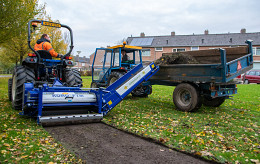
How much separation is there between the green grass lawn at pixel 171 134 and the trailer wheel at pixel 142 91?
2.63 meters

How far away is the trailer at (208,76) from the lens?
244 inches

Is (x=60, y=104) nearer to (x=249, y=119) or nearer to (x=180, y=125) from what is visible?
(x=180, y=125)

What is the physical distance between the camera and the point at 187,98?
6953 millimetres

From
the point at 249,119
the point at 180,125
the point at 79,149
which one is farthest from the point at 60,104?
the point at 249,119

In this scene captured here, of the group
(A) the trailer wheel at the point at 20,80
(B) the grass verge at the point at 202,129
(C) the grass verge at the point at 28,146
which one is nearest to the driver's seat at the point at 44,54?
(A) the trailer wheel at the point at 20,80

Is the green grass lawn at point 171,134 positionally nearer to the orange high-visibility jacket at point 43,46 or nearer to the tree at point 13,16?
the orange high-visibility jacket at point 43,46

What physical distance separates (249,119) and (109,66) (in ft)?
21.7

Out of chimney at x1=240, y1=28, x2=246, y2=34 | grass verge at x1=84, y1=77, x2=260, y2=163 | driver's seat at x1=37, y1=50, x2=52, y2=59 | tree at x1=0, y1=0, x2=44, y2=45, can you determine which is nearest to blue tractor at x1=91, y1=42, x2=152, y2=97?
grass verge at x1=84, y1=77, x2=260, y2=163

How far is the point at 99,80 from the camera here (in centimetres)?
1120

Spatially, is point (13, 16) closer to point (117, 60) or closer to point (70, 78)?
point (117, 60)

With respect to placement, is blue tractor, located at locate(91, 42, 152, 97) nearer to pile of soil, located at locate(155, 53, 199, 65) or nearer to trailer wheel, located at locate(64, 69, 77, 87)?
pile of soil, located at locate(155, 53, 199, 65)

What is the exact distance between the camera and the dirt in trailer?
3365mm

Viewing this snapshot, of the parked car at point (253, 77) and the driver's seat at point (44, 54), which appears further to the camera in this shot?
the parked car at point (253, 77)

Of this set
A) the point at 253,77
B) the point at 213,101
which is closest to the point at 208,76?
the point at 213,101
